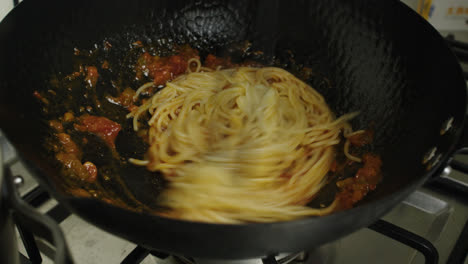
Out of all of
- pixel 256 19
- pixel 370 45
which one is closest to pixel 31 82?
pixel 256 19

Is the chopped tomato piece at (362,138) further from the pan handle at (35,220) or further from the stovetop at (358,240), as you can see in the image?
the pan handle at (35,220)

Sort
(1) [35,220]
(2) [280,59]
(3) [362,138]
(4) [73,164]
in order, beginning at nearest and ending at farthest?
(1) [35,220]
(4) [73,164]
(3) [362,138]
(2) [280,59]

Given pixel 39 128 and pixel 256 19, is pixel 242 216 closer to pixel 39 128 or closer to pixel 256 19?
pixel 39 128

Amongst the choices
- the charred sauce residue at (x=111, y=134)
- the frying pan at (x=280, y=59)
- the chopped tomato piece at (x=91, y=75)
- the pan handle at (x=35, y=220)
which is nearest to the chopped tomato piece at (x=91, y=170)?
the charred sauce residue at (x=111, y=134)

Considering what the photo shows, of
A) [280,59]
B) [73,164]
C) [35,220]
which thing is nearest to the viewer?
[35,220]

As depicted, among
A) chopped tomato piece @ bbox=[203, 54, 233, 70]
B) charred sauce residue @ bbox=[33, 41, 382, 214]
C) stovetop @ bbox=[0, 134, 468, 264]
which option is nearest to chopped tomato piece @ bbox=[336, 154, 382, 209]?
charred sauce residue @ bbox=[33, 41, 382, 214]

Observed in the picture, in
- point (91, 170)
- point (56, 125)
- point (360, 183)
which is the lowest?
point (360, 183)

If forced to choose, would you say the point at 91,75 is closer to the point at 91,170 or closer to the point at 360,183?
the point at 91,170

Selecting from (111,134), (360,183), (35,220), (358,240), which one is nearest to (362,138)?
Answer: (360,183)
